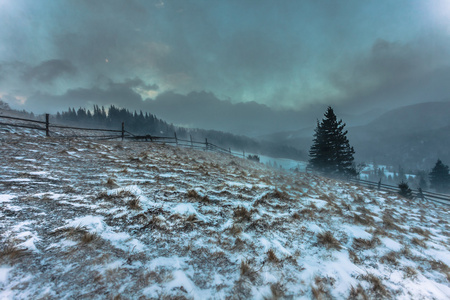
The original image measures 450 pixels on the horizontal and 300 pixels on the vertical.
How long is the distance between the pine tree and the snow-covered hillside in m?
22.4

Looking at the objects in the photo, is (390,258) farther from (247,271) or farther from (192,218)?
(192,218)

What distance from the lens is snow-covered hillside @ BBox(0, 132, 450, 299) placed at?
1.95m

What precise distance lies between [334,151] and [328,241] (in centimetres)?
2535

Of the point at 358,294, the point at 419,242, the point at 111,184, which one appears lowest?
the point at 419,242

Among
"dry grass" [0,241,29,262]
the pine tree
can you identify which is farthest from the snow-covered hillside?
the pine tree

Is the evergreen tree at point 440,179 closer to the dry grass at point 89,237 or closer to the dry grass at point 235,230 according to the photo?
the dry grass at point 235,230

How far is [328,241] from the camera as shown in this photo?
3.38m

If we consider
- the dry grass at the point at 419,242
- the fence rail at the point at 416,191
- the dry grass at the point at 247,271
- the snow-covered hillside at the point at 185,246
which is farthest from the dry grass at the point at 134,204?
the fence rail at the point at 416,191

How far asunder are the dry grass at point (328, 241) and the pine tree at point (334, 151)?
2499 cm

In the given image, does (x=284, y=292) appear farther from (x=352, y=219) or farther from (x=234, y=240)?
(x=352, y=219)

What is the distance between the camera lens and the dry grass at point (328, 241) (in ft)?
10.7

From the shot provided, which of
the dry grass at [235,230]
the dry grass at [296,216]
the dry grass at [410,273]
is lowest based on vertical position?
the dry grass at [410,273]

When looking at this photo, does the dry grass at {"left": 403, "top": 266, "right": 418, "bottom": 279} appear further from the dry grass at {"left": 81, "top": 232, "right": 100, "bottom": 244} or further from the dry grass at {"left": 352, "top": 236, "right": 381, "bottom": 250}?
the dry grass at {"left": 81, "top": 232, "right": 100, "bottom": 244}

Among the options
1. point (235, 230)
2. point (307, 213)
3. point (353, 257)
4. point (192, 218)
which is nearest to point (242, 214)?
point (235, 230)
